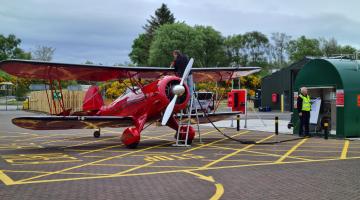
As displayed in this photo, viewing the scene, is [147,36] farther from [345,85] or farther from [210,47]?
[345,85]

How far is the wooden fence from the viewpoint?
38906 mm

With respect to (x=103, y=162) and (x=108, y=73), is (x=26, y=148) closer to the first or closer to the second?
(x=108, y=73)

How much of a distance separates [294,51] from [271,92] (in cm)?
5952

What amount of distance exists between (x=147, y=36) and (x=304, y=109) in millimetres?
84827

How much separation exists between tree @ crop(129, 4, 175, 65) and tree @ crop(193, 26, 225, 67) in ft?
48.2

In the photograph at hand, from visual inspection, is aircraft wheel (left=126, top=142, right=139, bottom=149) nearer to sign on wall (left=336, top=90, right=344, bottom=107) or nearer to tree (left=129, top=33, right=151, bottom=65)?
sign on wall (left=336, top=90, right=344, bottom=107)

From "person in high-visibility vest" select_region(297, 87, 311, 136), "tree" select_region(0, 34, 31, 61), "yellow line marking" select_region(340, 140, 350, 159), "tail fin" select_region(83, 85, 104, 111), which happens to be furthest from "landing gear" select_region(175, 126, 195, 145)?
"tree" select_region(0, 34, 31, 61)

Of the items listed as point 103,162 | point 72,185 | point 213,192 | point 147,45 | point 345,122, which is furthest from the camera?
point 147,45

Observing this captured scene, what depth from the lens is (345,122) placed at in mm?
15992

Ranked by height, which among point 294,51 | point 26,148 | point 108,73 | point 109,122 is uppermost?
point 294,51

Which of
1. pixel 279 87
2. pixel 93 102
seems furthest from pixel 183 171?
pixel 279 87

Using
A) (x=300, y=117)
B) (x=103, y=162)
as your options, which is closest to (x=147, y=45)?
(x=300, y=117)

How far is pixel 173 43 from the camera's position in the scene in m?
78.1

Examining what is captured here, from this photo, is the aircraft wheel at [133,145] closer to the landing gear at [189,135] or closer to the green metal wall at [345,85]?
the landing gear at [189,135]
